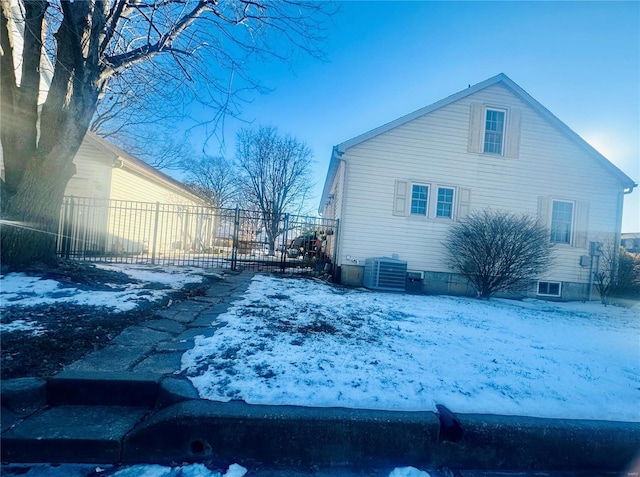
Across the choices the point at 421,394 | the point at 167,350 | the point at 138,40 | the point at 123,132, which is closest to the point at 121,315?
the point at 167,350

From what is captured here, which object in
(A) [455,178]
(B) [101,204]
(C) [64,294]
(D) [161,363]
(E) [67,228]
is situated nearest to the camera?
(D) [161,363]

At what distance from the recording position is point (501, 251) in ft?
25.3

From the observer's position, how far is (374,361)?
2.78m

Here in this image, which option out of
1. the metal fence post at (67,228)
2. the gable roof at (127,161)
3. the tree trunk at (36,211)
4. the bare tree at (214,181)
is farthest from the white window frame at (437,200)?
the bare tree at (214,181)

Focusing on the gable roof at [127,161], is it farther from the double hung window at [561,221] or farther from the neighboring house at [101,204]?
the double hung window at [561,221]

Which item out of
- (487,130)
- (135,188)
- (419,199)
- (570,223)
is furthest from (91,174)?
(570,223)

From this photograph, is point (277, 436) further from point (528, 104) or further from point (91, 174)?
point (91, 174)

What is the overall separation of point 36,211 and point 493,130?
11.4m

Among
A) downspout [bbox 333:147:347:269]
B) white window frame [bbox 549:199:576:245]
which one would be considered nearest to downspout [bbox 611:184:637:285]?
white window frame [bbox 549:199:576:245]

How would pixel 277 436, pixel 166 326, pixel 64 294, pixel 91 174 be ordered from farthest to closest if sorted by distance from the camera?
pixel 91 174 < pixel 64 294 < pixel 166 326 < pixel 277 436

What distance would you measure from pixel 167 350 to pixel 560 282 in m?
10.8

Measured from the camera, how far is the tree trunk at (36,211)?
505 centimetres

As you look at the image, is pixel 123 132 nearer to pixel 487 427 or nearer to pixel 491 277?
pixel 491 277

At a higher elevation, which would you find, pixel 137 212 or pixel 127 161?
pixel 127 161
